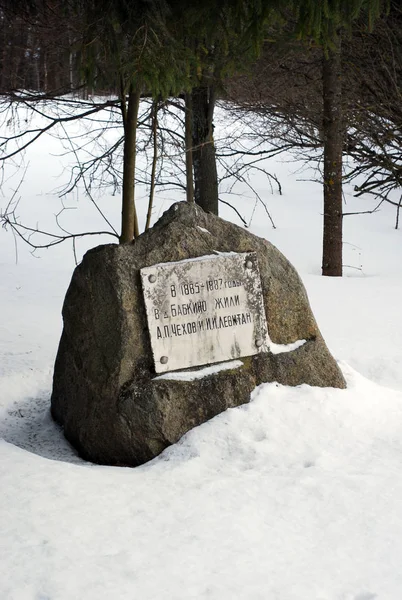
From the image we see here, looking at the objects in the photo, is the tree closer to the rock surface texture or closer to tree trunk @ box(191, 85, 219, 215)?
tree trunk @ box(191, 85, 219, 215)

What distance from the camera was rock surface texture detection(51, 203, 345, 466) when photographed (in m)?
4.23

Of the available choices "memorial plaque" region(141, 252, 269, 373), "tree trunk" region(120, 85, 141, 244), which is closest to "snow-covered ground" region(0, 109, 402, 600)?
"memorial plaque" region(141, 252, 269, 373)

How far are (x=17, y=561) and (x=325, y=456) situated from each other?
1823 mm

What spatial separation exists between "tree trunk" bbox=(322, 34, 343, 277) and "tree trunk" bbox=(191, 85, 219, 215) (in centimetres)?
158

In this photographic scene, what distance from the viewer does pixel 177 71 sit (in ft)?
16.9

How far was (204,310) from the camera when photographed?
14.6 ft

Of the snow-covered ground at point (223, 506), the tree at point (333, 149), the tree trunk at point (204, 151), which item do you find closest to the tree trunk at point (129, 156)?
the snow-covered ground at point (223, 506)

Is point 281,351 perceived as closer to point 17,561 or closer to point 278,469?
point 278,469

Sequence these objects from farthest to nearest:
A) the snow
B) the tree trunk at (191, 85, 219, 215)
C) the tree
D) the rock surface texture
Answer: the tree trunk at (191, 85, 219, 215) < the tree < the snow < the rock surface texture

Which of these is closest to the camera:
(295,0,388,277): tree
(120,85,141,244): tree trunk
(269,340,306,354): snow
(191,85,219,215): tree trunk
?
(269,340,306,354): snow

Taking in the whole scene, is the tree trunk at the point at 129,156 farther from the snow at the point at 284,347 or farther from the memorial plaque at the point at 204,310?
the snow at the point at 284,347

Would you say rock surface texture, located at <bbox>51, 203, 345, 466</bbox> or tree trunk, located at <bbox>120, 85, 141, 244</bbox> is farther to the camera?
tree trunk, located at <bbox>120, 85, 141, 244</bbox>

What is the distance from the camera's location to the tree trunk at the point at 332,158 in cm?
925

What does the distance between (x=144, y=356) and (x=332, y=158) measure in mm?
6292
